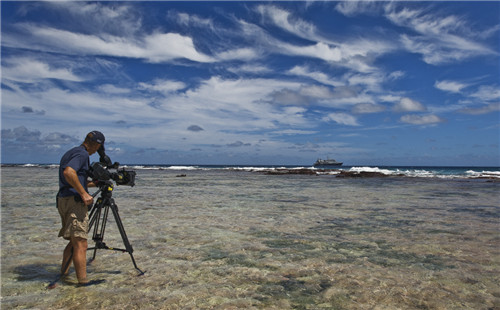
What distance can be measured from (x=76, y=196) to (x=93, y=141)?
0.92 m

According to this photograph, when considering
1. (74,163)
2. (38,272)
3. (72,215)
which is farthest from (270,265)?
(38,272)

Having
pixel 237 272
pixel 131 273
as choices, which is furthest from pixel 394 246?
pixel 131 273

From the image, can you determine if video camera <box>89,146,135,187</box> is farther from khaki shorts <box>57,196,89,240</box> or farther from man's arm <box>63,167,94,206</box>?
khaki shorts <box>57,196,89,240</box>

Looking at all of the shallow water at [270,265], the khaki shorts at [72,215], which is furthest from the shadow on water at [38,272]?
the khaki shorts at [72,215]

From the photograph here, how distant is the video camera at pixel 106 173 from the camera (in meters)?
5.18

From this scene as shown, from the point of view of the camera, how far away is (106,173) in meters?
5.20

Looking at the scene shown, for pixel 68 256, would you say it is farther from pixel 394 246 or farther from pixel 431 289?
pixel 394 246

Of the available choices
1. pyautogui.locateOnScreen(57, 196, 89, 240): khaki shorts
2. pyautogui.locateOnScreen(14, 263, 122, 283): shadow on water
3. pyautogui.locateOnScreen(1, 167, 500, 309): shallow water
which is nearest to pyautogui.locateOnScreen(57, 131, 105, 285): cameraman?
pyautogui.locateOnScreen(57, 196, 89, 240): khaki shorts

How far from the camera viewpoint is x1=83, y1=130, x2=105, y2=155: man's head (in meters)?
5.16

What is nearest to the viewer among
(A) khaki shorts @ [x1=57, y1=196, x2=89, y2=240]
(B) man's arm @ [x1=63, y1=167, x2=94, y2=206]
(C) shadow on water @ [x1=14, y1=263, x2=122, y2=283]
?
(B) man's arm @ [x1=63, y1=167, x2=94, y2=206]

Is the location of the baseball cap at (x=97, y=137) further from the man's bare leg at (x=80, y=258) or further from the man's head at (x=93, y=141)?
the man's bare leg at (x=80, y=258)

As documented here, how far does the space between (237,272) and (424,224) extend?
25.8 ft

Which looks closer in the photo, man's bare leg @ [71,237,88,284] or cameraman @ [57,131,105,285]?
cameraman @ [57,131,105,285]

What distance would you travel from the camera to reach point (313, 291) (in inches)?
202
